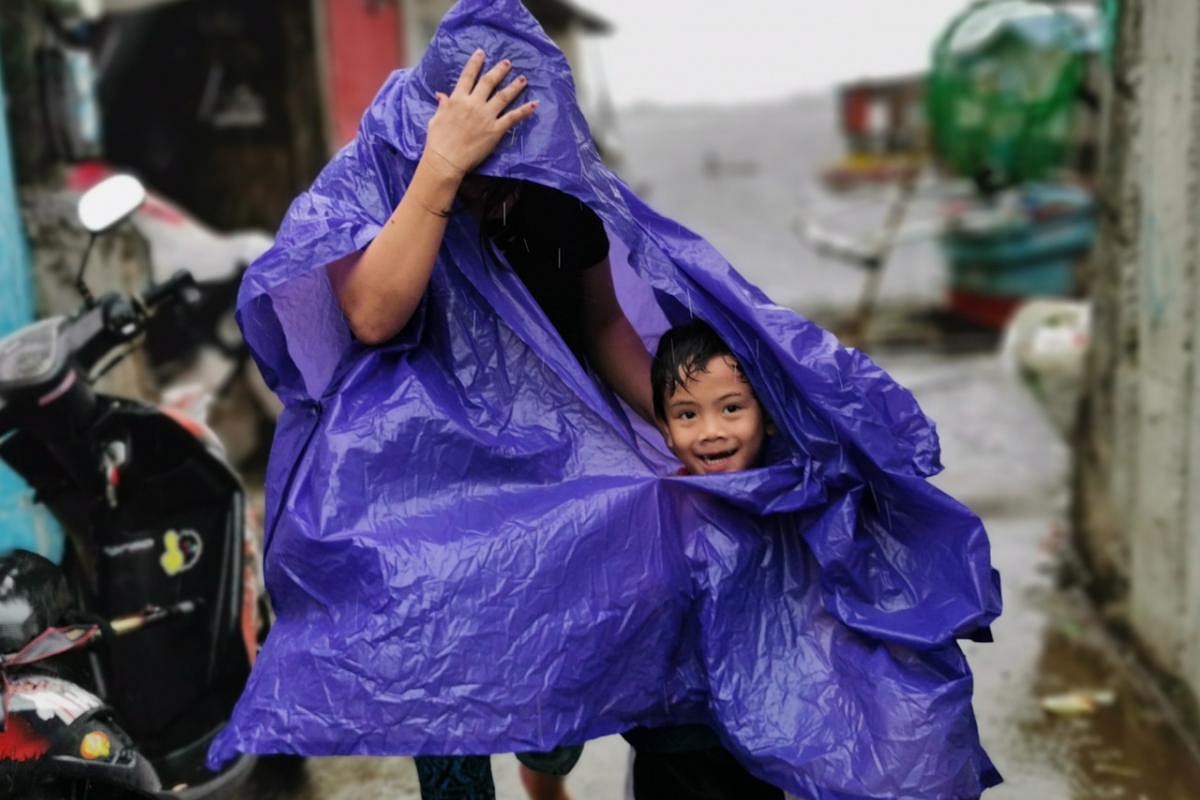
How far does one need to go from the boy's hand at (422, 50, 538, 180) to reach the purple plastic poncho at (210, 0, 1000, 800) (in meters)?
0.04

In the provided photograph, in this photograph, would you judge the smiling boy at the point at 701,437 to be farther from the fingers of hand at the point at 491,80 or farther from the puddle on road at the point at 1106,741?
the puddle on road at the point at 1106,741

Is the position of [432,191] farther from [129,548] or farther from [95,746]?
[129,548]

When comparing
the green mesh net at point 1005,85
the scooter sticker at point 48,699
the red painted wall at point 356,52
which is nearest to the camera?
the scooter sticker at point 48,699

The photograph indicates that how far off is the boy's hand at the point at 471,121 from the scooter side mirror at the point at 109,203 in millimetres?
934

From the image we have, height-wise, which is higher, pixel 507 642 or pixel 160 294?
pixel 160 294

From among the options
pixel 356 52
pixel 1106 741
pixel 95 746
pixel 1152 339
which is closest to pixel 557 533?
pixel 95 746

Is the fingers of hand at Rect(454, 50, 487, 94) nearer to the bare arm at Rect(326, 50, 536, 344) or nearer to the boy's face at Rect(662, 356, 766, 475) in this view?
the bare arm at Rect(326, 50, 536, 344)

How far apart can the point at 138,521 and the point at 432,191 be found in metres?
1.28

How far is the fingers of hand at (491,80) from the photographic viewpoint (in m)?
1.92

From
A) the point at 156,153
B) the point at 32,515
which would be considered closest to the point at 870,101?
the point at 156,153

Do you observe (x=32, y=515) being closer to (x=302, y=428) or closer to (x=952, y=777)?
(x=302, y=428)

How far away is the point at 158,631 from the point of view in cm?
271

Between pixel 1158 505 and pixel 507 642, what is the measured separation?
8.07 ft

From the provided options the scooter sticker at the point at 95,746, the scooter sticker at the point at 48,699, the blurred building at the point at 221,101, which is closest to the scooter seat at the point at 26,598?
the scooter sticker at the point at 48,699
